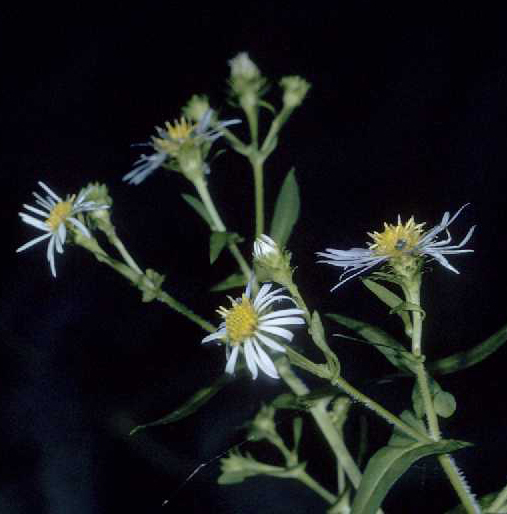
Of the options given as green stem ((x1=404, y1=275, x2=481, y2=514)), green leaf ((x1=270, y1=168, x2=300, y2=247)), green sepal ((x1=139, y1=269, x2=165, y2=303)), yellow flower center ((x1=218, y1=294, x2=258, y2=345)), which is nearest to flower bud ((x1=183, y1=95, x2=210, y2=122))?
green leaf ((x1=270, y1=168, x2=300, y2=247))

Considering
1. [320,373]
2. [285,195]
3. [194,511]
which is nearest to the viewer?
[320,373]

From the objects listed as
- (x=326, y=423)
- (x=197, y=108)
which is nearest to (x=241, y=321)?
(x=326, y=423)

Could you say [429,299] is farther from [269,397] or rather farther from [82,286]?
Answer: [82,286]

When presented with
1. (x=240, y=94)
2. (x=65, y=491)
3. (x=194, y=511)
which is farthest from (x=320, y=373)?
(x=65, y=491)

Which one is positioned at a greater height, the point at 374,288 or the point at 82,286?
the point at 82,286

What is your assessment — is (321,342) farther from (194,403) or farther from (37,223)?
(37,223)

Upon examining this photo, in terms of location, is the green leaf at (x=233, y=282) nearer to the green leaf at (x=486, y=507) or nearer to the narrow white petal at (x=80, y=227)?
the narrow white petal at (x=80, y=227)
